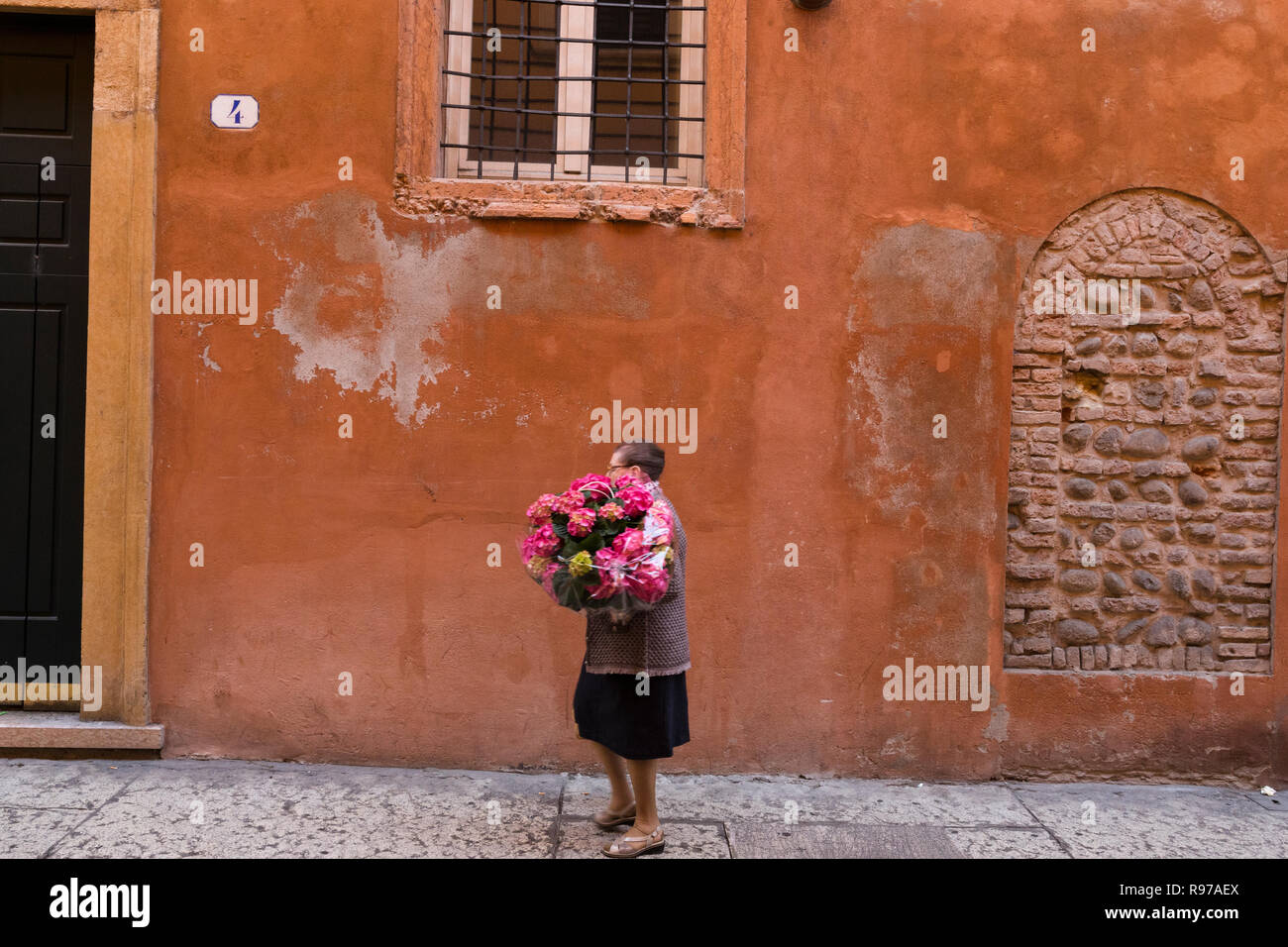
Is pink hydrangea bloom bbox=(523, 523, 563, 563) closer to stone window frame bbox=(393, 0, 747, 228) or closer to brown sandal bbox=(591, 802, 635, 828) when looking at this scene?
brown sandal bbox=(591, 802, 635, 828)

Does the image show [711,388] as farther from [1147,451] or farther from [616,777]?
[1147,451]

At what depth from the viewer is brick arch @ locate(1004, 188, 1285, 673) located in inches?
206

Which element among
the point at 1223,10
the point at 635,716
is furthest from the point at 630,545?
the point at 1223,10

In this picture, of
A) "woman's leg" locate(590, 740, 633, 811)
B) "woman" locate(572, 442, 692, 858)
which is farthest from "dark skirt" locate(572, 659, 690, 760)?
"woman's leg" locate(590, 740, 633, 811)

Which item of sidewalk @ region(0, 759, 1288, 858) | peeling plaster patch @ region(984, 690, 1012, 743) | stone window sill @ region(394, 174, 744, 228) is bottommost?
sidewalk @ region(0, 759, 1288, 858)

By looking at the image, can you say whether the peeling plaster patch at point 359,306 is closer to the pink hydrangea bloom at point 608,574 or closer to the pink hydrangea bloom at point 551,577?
the pink hydrangea bloom at point 551,577

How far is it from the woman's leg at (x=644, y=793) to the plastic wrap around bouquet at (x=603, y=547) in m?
0.68

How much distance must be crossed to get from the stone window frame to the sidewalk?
289 cm

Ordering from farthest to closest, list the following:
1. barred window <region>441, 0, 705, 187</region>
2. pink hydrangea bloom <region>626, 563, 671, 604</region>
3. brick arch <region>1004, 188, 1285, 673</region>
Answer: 1. barred window <region>441, 0, 705, 187</region>
2. brick arch <region>1004, 188, 1285, 673</region>
3. pink hydrangea bloom <region>626, 563, 671, 604</region>

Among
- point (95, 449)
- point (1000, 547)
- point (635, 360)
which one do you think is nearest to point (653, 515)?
point (635, 360)

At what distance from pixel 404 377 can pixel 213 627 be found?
1.62m

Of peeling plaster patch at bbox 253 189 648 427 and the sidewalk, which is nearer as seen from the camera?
the sidewalk

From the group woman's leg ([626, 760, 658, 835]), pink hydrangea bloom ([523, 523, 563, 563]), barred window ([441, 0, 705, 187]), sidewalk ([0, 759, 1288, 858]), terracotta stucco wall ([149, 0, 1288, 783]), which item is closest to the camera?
pink hydrangea bloom ([523, 523, 563, 563])

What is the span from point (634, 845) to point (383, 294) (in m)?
2.96
